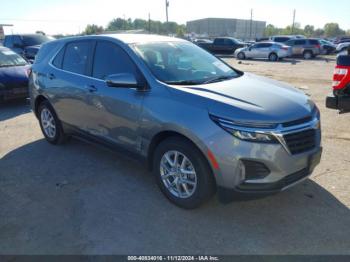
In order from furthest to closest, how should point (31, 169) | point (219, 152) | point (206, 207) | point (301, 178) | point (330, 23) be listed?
point (330, 23) < point (31, 169) < point (206, 207) < point (301, 178) < point (219, 152)

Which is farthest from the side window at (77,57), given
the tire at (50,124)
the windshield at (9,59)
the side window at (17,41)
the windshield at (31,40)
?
the side window at (17,41)

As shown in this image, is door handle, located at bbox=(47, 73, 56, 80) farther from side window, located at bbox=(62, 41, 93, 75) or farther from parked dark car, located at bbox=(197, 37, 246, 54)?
parked dark car, located at bbox=(197, 37, 246, 54)

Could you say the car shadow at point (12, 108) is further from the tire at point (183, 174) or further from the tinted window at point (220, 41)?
the tinted window at point (220, 41)

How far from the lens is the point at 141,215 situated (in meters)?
3.49

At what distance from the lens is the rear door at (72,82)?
458 centimetres

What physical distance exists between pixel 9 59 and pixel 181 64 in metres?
7.52

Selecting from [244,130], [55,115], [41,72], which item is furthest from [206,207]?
[41,72]

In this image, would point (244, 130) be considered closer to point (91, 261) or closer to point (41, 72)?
point (91, 261)

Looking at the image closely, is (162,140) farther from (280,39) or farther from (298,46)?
(280,39)

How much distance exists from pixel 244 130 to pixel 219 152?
1.00 feet

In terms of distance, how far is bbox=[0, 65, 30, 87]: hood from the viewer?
852 cm

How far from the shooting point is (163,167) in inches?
144

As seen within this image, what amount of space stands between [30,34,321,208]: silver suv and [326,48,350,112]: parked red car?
54.6 inches

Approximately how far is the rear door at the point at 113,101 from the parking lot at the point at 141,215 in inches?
24.3
